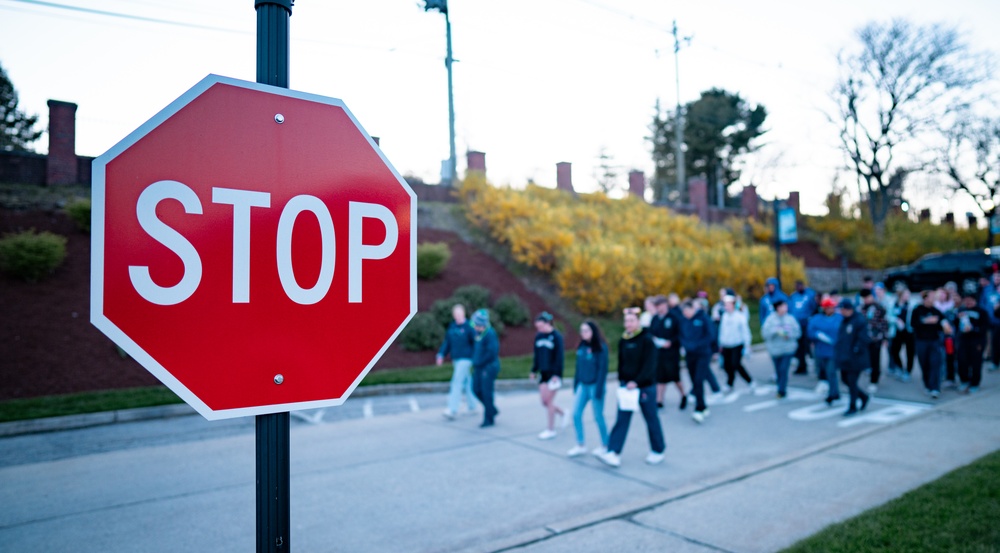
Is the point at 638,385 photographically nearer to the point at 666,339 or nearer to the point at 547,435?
the point at 547,435

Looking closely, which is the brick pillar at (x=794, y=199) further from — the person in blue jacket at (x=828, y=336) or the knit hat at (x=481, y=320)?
the knit hat at (x=481, y=320)

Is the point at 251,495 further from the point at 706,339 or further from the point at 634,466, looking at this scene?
the point at 706,339

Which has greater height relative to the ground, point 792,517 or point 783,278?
point 783,278

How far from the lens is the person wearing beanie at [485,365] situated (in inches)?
394

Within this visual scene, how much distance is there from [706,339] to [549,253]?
11213 millimetres

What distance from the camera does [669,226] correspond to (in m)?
28.7

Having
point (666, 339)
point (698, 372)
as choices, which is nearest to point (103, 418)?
point (666, 339)

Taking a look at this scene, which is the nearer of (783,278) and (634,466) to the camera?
(634,466)

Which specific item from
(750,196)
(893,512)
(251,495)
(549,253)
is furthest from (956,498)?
(750,196)

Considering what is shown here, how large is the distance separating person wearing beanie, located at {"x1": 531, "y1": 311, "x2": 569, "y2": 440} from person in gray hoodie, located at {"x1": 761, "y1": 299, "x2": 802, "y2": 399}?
4607 millimetres

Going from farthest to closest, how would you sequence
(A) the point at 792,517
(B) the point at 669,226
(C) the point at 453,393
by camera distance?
(B) the point at 669,226, (C) the point at 453,393, (A) the point at 792,517

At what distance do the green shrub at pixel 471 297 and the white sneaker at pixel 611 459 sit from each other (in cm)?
1051

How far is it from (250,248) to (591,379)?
23.1ft

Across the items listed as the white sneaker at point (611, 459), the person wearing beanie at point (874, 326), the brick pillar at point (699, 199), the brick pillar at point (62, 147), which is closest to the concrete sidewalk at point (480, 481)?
the white sneaker at point (611, 459)
